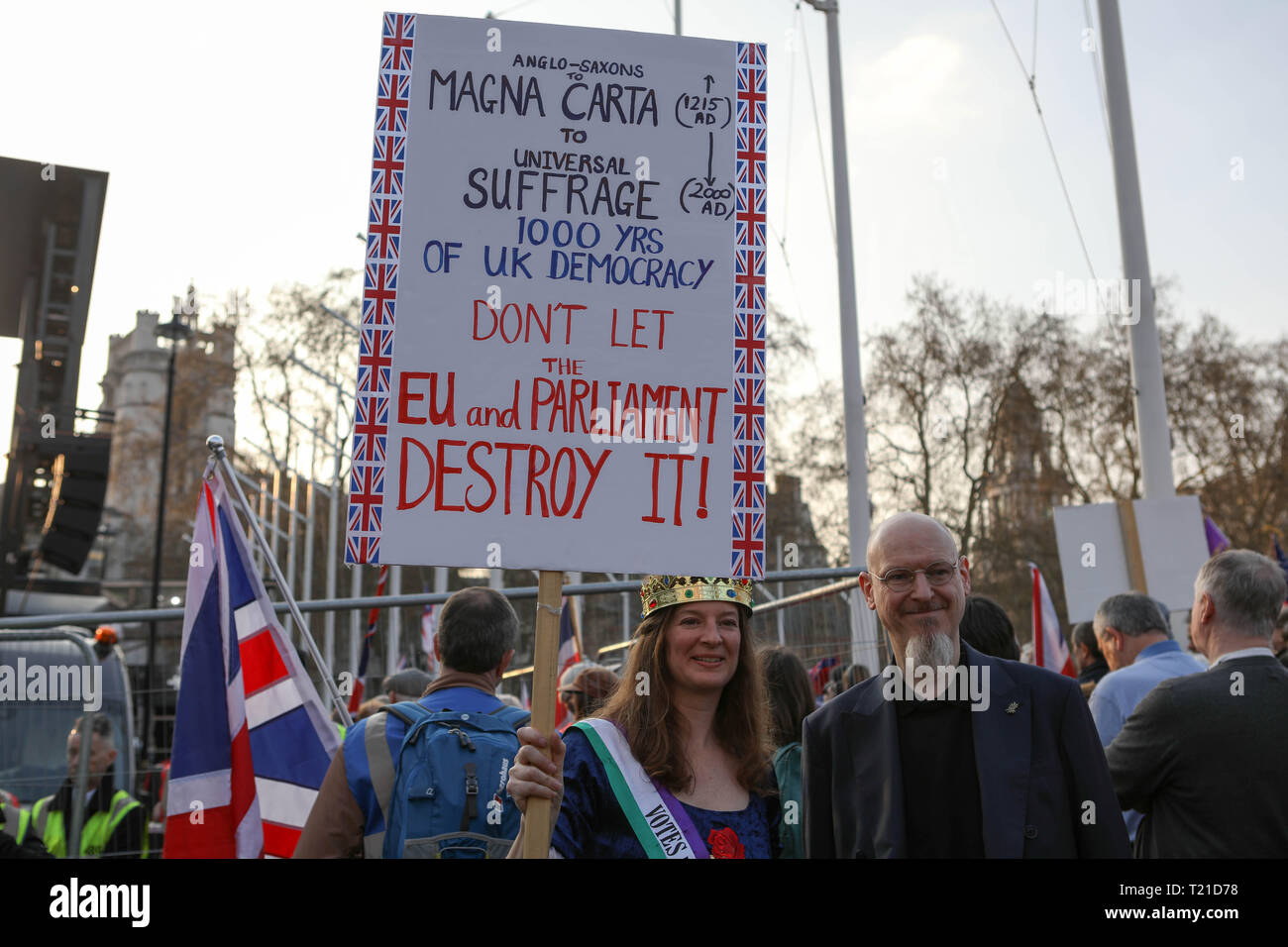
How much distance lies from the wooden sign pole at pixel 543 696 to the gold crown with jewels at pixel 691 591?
1.84 feet

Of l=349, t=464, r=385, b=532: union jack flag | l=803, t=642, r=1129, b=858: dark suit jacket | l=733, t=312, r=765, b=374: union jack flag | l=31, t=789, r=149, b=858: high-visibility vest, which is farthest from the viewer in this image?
l=31, t=789, r=149, b=858: high-visibility vest

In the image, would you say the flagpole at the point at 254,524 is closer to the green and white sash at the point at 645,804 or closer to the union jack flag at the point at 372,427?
the union jack flag at the point at 372,427

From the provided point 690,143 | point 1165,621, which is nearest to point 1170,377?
point 1165,621

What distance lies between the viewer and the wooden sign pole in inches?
109

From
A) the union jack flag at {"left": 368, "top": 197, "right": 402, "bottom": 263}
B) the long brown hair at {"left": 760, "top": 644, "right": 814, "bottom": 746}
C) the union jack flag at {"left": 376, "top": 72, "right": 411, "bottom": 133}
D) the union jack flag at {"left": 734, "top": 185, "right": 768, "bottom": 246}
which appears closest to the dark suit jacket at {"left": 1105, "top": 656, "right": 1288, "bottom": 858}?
the long brown hair at {"left": 760, "top": 644, "right": 814, "bottom": 746}

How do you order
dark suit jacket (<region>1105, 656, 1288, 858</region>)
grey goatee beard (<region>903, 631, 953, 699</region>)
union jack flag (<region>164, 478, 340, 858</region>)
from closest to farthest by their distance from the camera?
grey goatee beard (<region>903, 631, 953, 699</region>) < dark suit jacket (<region>1105, 656, 1288, 858</region>) < union jack flag (<region>164, 478, 340, 858</region>)

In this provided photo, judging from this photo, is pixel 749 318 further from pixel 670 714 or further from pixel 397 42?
pixel 397 42

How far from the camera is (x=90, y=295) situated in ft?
44.9

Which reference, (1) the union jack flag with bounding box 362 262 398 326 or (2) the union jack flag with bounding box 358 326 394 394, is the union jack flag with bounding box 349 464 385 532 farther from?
(1) the union jack flag with bounding box 362 262 398 326

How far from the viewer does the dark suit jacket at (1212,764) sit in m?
3.39

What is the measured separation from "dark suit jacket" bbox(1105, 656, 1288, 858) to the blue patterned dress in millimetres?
1149

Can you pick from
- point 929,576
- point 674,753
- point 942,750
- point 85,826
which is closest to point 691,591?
point 674,753

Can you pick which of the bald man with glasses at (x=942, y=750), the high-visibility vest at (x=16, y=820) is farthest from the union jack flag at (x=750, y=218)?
the high-visibility vest at (x=16, y=820)
